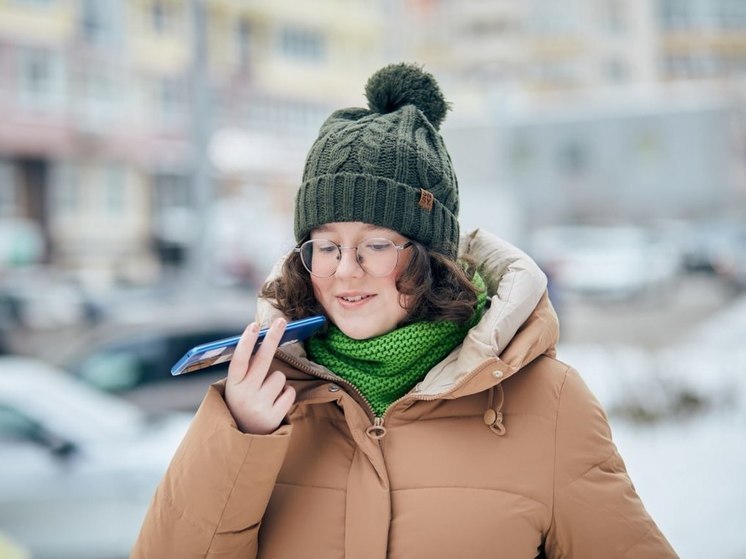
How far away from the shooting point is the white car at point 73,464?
4309mm

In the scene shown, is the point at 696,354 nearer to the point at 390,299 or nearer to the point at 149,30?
the point at 390,299

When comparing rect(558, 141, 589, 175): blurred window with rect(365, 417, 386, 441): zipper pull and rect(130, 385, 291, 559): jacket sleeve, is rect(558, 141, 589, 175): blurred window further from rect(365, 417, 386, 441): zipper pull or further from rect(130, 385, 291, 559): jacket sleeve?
rect(130, 385, 291, 559): jacket sleeve

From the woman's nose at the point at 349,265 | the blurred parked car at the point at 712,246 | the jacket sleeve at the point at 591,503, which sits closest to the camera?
the jacket sleeve at the point at 591,503

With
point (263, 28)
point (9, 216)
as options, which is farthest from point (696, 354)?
point (263, 28)

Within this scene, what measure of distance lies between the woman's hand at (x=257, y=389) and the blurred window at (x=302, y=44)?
1515 inches

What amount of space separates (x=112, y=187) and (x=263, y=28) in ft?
34.1

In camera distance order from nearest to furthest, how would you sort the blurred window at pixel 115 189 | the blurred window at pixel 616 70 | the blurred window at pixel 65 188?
the blurred window at pixel 65 188
the blurred window at pixel 115 189
the blurred window at pixel 616 70

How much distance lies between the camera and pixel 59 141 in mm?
30219

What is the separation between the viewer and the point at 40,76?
2973 centimetres

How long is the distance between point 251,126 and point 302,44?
16.5 feet

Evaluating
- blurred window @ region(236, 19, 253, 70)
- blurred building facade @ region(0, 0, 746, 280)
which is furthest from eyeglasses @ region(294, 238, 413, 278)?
blurred window @ region(236, 19, 253, 70)

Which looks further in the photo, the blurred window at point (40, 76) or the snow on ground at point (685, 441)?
the blurred window at point (40, 76)

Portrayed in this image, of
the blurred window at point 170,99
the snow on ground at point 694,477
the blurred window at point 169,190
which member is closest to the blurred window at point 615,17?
the blurred window at point 170,99

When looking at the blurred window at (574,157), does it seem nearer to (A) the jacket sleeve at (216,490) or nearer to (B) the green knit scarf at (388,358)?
(B) the green knit scarf at (388,358)
